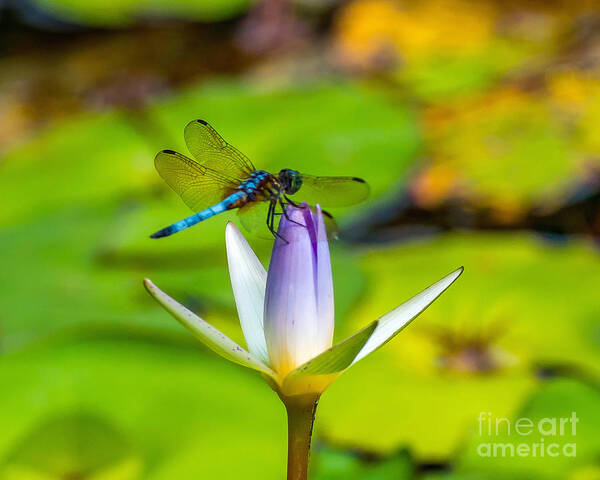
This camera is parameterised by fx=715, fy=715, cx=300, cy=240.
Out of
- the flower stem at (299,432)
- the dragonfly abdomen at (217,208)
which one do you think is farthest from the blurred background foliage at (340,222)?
the dragonfly abdomen at (217,208)

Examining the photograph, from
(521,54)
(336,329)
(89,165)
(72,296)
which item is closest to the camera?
(336,329)

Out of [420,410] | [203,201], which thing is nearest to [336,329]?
[420,410]

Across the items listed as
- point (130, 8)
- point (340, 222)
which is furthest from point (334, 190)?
point (130, 8)

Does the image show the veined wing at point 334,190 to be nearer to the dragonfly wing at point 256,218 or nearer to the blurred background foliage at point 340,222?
the dragonfly wing at point 256,218

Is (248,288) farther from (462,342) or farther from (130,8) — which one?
(130,8)

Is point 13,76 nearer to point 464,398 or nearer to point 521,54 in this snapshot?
point 521,54

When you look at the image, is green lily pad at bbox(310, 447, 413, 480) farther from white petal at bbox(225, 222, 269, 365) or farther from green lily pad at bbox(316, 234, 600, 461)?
white petal at bbox(225, 222, 269, 365)

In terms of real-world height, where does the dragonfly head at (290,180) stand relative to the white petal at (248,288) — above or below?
above
